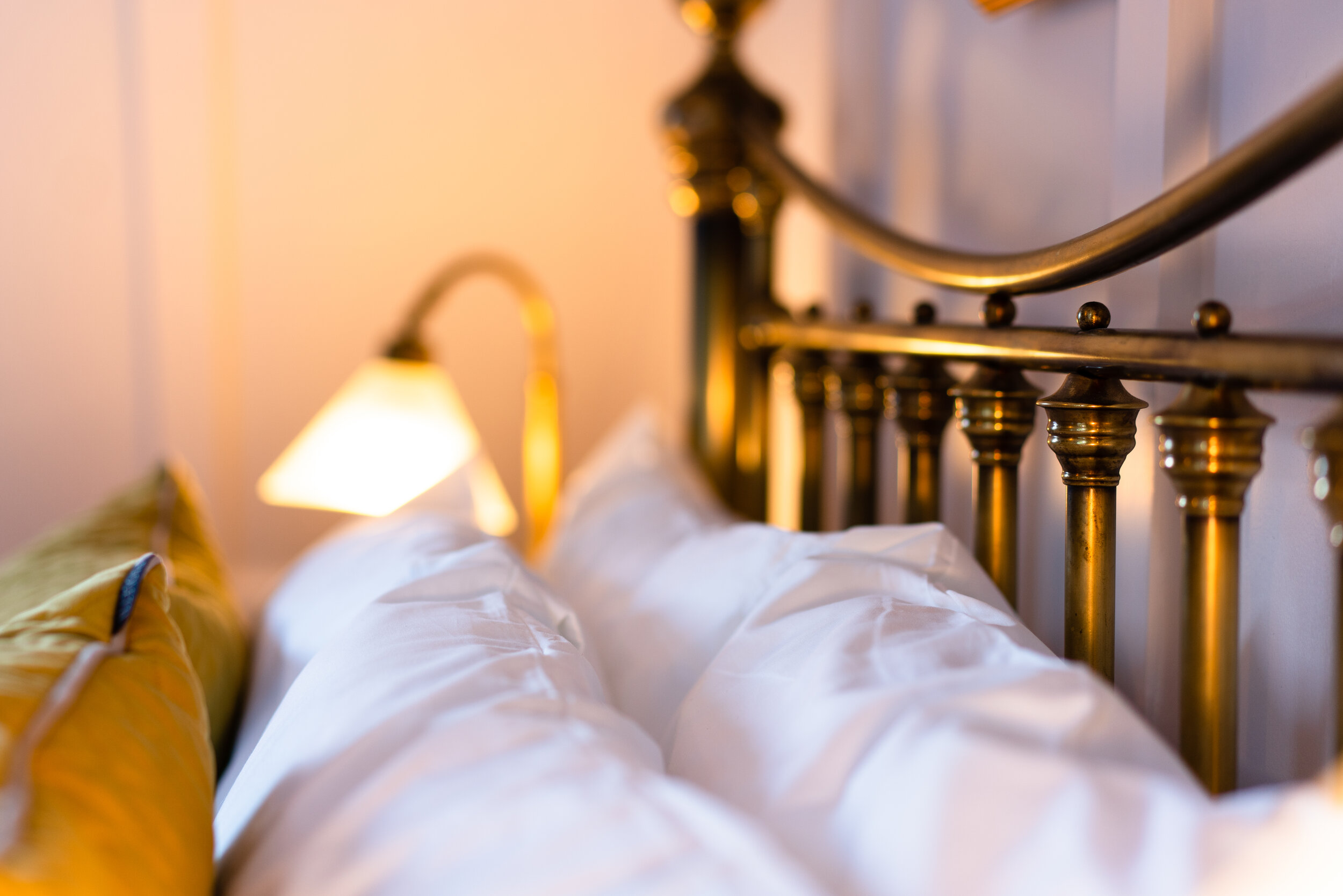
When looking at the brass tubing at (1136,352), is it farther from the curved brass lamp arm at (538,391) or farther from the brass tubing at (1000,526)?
the curved brass lamp arm at (538,391)

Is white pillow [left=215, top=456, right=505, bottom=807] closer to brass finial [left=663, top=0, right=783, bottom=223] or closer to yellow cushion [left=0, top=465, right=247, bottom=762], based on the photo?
yellow cushion [left=0, top=465, right=247, bottom=762]

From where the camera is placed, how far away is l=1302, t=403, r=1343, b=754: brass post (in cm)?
35

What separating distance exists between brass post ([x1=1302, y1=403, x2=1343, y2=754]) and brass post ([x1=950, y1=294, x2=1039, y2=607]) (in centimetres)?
24

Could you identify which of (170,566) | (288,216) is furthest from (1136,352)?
(288,216)

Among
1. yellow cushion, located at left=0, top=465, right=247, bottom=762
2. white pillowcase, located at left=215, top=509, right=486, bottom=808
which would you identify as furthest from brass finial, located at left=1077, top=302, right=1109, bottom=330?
yellow cushion, located at left=0, top=465, right=247, bottom=762

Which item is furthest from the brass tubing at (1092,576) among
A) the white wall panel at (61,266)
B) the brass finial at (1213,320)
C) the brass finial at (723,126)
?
the white wall panel at (61,266)

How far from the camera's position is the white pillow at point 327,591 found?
643 millimetres

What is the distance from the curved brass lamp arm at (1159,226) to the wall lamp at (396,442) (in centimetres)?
73

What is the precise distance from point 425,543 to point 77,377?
1.47 m

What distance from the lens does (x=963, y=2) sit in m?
0.91

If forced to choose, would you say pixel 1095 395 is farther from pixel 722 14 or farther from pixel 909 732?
pixel 722 14

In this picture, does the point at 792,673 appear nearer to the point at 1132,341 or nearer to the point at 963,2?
the point at 1132,341

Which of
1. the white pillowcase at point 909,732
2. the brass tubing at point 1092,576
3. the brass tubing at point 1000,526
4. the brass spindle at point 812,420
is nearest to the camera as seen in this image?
the white pillowcase at point 909,732

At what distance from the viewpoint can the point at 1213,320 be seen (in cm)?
43
